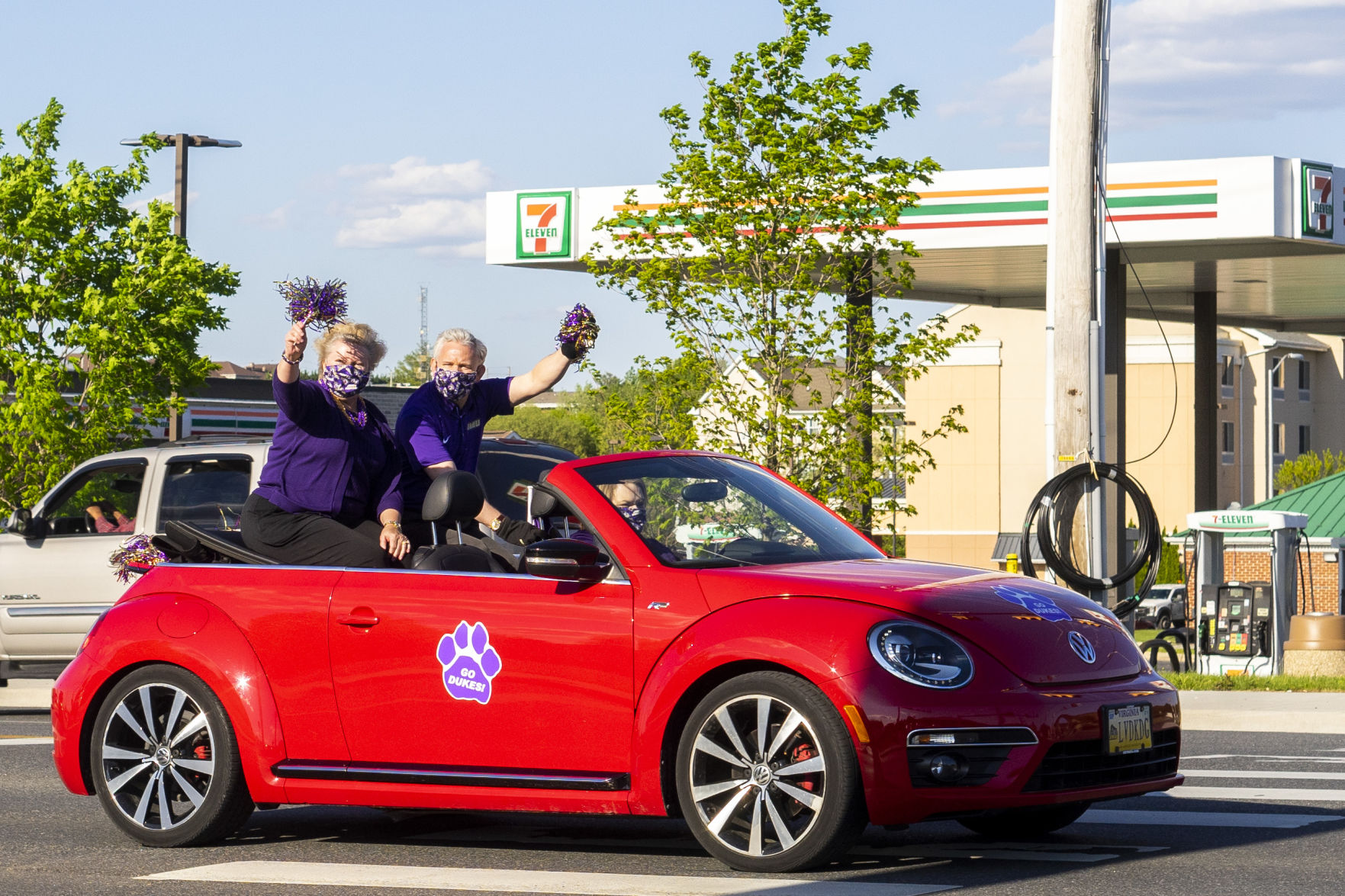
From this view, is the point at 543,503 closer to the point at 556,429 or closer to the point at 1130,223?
the point at 1130,223

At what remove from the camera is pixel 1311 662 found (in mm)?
21547

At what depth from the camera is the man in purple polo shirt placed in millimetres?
8508

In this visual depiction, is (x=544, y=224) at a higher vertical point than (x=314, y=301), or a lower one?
higher

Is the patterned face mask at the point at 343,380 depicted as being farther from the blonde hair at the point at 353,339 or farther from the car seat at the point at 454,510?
the car seat at the point at 454,510

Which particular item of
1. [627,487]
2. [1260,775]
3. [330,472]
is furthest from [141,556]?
[1260,775]

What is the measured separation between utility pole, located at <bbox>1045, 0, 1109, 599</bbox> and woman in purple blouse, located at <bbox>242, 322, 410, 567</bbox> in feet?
29.3

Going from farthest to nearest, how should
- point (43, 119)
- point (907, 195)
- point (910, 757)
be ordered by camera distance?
point (43, 119), point (907, 195), point (910, 757)

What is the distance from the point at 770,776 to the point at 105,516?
968cm

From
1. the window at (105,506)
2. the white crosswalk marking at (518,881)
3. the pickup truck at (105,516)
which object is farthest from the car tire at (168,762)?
the window at (105,506)

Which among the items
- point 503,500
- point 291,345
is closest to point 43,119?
point 503,500

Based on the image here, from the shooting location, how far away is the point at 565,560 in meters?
6.89

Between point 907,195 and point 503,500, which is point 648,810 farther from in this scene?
point 907,195

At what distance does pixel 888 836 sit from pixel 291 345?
10.2 feet

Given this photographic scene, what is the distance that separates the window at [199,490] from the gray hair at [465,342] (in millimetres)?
4870
